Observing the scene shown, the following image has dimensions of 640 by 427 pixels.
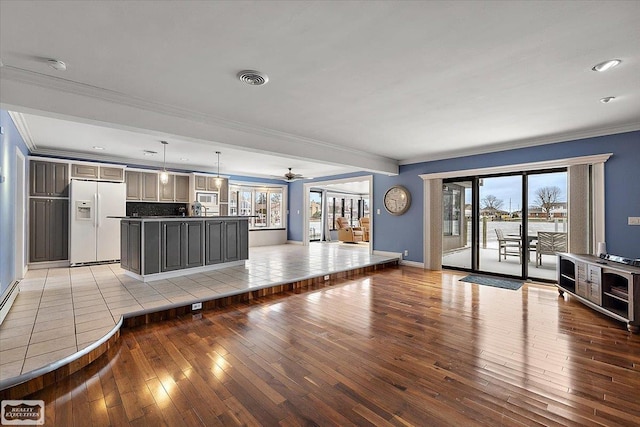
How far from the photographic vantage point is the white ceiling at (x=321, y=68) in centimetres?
190

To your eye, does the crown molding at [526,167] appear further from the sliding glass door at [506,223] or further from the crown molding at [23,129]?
the crown molding at [23,129]

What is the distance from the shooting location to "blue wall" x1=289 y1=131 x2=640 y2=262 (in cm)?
420

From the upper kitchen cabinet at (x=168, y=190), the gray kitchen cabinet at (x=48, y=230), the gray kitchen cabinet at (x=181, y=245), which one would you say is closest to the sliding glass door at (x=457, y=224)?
the gray kitchen cabinet at (x=181, y=245)

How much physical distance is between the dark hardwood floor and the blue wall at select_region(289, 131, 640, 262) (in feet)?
4.88

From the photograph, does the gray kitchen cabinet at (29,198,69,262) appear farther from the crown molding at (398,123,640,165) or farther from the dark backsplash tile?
the crown molding at (398,123,640,165)

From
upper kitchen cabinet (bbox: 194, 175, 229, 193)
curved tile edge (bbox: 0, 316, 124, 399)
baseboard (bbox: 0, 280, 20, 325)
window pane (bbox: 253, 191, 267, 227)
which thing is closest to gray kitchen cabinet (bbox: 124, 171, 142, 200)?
upper kitchen cabinet (bbox: 194, 175, 229, 193)

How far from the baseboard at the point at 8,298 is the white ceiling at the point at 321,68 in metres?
2.06

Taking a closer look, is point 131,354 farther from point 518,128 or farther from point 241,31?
point 518,128

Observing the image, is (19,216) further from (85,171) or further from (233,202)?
(233,202)

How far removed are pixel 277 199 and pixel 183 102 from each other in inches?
287

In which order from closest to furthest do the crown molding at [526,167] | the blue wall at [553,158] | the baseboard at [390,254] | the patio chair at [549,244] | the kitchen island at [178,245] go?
the blue wall at [553,158] < the crown molding at [526,167] < the kitchen island at [178,245] < the patio chair at [549,244] < the baseboard at [390,254]

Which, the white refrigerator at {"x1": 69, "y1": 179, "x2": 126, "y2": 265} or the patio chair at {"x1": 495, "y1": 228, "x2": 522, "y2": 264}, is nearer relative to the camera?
the patio chair at {"x1": 495, "y1": 228, "x2": 522, "y2": 264}

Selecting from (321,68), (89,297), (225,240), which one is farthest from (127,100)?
(225,240)

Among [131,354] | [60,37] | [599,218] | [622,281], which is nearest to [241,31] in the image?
[60,37]
